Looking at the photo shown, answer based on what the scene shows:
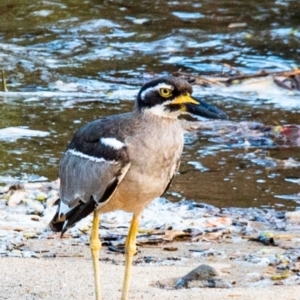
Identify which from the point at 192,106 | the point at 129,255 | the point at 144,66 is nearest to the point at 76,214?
the point at 129,255

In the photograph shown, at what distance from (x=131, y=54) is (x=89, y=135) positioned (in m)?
7.04

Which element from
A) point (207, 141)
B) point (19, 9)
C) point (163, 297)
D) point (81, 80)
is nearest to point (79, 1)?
point (19, 9)

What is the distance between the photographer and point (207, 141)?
8859 mm

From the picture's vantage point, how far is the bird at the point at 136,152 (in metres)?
5.09

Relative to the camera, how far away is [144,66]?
460 inches

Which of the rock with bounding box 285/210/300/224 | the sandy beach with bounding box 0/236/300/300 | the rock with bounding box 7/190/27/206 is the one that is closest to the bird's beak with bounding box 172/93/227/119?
the sandy beach with bounding box 0/236/300/300

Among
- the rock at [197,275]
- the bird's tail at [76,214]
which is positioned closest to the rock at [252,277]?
the rock at [197,275]

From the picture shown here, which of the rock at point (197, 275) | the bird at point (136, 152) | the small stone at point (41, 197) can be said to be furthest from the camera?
the small stone at point (41, 197)

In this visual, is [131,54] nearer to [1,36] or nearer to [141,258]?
[1,36]

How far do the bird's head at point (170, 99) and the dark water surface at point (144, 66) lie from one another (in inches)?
85.7

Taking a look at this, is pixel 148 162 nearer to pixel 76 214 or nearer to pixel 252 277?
pixel 76 214

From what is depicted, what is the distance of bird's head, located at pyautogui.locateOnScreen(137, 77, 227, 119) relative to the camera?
5.09 m

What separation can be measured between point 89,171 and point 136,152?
13.5 inches

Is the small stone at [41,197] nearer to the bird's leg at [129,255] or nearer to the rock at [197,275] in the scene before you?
the bird's leg at [129,255]
